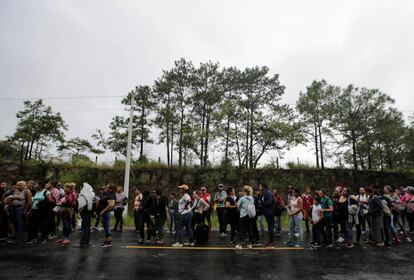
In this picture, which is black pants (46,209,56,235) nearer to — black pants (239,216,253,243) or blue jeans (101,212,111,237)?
blue jeans (101,212,111,237)

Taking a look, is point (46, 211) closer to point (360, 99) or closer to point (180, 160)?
point (180, 160)

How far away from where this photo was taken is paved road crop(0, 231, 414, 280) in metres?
5.52

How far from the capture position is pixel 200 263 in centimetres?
634

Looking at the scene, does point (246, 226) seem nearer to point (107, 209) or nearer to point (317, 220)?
point (317, 220)

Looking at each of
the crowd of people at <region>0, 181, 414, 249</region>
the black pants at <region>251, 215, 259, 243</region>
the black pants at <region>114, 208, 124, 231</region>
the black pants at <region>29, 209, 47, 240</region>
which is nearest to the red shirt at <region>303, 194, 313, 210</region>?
the crowd of people at <region>0, 181, 414, 249</region>

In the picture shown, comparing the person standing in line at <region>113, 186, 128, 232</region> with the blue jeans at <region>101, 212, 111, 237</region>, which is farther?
the person standing in line at <region>113, 186, 128, 232</region>

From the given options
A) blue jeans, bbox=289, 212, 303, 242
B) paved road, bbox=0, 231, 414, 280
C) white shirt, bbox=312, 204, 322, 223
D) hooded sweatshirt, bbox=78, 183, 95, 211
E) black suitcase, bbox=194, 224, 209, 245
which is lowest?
paved road, bbox=0, 231, 414, 280

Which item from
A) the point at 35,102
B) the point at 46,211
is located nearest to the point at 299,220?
the point at 46,211

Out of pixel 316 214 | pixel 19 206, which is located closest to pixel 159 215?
pixel 19 206

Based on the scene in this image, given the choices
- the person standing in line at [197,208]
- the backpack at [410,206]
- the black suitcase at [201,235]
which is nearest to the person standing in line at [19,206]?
the person standing in line at [197,208]

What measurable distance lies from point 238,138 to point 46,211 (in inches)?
770

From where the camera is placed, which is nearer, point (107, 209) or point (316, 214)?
point (107, 209)

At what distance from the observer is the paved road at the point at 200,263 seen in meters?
5.52

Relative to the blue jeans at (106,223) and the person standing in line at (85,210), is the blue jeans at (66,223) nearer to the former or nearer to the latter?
the person standing in line at (85,210)
